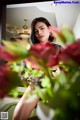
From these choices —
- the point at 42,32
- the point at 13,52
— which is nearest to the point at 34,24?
the point at 42,32

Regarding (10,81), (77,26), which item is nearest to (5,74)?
(10,81)

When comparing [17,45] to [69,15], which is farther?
[69,15]

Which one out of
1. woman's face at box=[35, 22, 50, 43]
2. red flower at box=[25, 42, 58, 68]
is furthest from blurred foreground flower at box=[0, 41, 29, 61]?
woman's face at box=[35, 22, 50, 43]

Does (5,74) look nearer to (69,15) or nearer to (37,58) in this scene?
(37,58)

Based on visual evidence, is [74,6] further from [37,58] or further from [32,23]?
[37,58]

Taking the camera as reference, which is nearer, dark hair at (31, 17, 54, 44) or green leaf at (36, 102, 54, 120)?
green leaf at (36, 102, 54, 120)

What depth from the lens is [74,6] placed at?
91 cm

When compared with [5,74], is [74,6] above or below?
above

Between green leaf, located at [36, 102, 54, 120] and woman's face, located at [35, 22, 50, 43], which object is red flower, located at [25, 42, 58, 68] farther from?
woman's face, located at [35, 22, 50, 43]

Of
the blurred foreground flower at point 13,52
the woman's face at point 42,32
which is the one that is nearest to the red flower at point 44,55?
the blurred foreground flower at point 13,52

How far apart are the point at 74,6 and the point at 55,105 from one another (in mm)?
662

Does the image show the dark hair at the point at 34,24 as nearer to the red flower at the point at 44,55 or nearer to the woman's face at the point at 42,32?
the woman's face at the point at 42,32

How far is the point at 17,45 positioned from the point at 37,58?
37 millimetres

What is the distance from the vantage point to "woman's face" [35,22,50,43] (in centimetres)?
Result: 88
